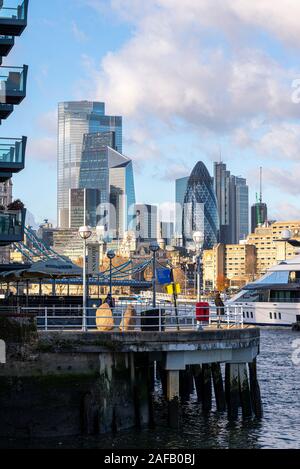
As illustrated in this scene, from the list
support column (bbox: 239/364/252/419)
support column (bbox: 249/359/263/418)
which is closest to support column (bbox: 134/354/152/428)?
support column (bbox: 239/364/252/419)

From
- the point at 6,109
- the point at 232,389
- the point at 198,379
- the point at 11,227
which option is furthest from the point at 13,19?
the point at 232,389

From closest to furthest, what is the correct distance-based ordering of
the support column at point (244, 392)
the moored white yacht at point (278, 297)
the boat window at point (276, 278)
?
1. the support column at point (244, 392)
2. the moored white yacht at point (278, 297)
3. the boat window at point (276, 278)

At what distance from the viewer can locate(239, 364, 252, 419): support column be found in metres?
42.3

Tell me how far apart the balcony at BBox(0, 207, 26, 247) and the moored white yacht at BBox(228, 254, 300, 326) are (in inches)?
2966

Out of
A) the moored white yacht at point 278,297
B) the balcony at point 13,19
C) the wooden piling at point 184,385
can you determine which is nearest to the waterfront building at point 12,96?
the balcony at point 13,19

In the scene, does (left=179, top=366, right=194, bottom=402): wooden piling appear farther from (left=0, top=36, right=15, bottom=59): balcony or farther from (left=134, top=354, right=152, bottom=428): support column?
(left=0, top=36, right=15, bottom=59): balcony

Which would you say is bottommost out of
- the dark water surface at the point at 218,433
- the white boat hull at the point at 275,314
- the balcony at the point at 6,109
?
the dark water surface at the point at 218,433

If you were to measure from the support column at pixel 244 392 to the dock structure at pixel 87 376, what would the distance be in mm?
2587

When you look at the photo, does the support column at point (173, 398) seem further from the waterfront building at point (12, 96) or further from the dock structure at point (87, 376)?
the waterfront building at point (12, 96)

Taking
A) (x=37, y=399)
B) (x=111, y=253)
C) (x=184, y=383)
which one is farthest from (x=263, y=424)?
(x=111, y=253)

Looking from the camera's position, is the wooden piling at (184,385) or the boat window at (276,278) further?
the boat window at (276,278)

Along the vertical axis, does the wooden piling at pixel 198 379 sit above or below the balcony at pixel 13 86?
below

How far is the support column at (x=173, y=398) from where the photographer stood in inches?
1513
